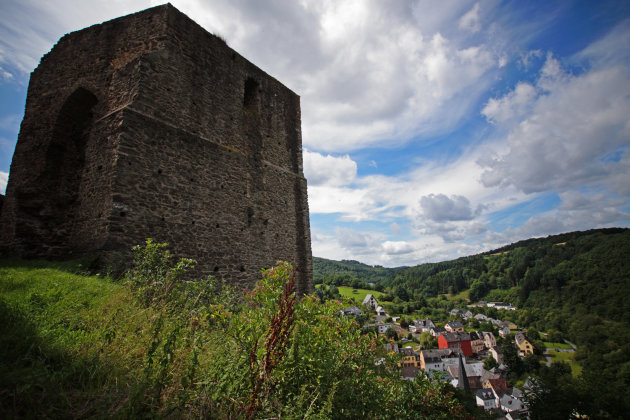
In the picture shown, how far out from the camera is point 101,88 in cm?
789

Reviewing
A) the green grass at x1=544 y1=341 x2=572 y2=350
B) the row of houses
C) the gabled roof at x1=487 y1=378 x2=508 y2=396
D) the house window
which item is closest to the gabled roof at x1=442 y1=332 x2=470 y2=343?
the row of houses

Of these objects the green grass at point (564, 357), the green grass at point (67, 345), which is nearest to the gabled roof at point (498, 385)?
the green grass at point (564, 357)

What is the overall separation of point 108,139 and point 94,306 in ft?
15.1

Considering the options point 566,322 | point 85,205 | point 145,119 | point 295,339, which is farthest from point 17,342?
point 566,322

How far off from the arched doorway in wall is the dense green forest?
2263cm

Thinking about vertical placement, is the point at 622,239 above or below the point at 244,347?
above

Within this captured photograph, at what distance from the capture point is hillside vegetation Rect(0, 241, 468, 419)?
2117 mm

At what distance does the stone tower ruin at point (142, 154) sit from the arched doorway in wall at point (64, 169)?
3 cm

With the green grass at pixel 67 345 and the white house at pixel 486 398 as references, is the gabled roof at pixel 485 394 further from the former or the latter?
the green grass at pixel 67 345

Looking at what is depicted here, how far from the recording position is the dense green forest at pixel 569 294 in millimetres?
19744

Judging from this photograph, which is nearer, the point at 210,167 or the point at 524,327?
the point at 210,167

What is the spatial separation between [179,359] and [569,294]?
13545 centimetres

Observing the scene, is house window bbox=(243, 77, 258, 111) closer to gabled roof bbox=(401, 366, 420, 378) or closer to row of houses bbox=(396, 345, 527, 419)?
gabled roof bbox=(401, 366, 420, 378)

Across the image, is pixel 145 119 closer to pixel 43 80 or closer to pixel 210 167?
pixel 210 167
